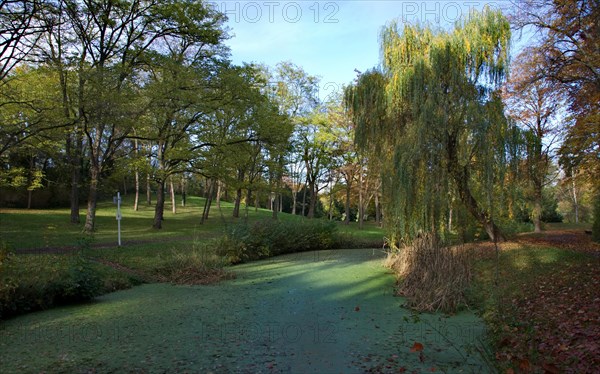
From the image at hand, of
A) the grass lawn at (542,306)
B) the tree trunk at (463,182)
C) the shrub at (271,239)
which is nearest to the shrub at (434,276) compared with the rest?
the grass lawn at (542,306)

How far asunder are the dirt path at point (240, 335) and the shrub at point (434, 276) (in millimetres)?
399

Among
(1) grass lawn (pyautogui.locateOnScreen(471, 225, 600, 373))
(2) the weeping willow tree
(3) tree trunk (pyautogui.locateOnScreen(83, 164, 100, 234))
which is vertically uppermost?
(2) the weeping willow tree

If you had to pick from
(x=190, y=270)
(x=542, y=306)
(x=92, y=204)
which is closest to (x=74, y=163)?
(x=92, y=204)

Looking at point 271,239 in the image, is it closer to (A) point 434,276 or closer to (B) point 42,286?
(A) point 434,276

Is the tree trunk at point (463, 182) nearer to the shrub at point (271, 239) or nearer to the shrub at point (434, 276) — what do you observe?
the shrub at point (434, 276)

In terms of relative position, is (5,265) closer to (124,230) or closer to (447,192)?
(447,192)

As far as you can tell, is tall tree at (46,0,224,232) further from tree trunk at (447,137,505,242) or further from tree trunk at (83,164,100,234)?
tree trunk at (447,137,505,242)

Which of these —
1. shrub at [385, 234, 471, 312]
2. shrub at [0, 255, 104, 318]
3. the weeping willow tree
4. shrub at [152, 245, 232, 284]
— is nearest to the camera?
shrub at [0, 255, 104, 318]

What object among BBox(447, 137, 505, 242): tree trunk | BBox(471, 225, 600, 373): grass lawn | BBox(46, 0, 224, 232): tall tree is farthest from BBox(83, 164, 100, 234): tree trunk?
BBox(471, 225, 600, 373): grass lawn

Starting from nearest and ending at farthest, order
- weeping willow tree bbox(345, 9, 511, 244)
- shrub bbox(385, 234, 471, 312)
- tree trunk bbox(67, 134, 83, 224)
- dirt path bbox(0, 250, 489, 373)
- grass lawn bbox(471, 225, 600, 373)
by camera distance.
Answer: grass lawn bbox(471, 225, 600, 373), dirt path bbox(0, 250, 489, 373), shrub bbox(385, 234, 471, 312), weeping willow tree bbox(345, 9, 511, 244), tree trunk bbox(67, 134, 83, 224)

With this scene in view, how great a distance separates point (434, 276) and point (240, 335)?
3854 millimetres

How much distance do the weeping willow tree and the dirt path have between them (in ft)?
8.77

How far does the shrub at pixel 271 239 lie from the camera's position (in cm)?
1221

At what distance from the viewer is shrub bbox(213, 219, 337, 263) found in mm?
12211
